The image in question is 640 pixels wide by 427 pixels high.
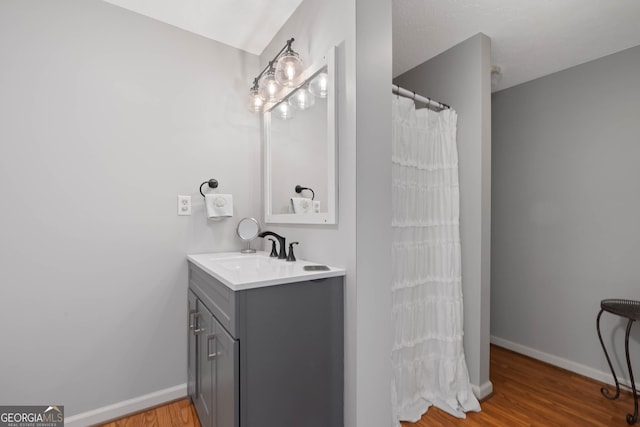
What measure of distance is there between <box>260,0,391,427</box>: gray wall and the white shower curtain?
31 centimetres

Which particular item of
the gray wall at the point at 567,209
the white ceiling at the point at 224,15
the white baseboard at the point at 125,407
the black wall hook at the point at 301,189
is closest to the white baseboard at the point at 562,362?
the gray wall at the point at 567,209

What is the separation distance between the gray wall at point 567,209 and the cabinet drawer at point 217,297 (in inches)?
102

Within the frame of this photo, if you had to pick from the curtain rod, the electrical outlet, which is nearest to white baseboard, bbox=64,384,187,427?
the electrical outlet

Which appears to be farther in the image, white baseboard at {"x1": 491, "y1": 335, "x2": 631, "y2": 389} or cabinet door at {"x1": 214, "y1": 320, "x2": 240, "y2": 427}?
white baseboard at {"x1": 491, "y1": 335, "x2": 631, "y2": 389}

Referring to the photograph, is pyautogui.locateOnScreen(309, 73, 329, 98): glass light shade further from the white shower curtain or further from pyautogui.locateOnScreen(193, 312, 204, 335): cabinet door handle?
pyautogui.locateOnScreen(193, 312, 204, 335): cabinet door handle

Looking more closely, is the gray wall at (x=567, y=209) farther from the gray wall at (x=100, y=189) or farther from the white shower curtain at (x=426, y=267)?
the gray wall at (x=100, y=189)

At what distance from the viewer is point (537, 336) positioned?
2.40 metres

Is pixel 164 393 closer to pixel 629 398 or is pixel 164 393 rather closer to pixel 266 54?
pixel 266 54

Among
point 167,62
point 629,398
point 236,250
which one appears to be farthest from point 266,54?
point 629,398

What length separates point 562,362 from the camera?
88.5 inches

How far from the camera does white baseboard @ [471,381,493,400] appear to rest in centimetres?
181

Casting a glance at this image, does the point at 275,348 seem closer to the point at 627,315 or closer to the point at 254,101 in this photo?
the point at 254,101

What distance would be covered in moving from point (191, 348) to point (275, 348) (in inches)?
37.9

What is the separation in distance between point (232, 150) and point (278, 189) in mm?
460
